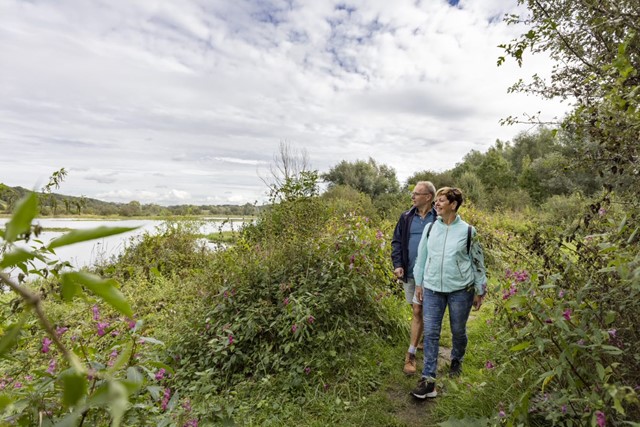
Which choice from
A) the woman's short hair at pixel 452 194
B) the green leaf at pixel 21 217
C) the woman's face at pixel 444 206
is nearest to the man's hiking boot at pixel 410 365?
the woman's face at pixel 444 206

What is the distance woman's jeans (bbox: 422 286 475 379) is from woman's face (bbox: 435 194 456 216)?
2.44 ft

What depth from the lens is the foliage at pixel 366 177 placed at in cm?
2567

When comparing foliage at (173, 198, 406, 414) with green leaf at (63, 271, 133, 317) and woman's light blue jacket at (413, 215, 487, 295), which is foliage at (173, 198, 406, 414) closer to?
woman's light blue jacket at (413, 215, 487, 295)

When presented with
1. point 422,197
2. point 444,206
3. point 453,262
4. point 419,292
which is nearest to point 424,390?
point 419,292

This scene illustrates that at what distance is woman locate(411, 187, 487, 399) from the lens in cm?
321

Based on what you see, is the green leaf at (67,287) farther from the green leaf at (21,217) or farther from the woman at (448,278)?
the woman at (448,278)

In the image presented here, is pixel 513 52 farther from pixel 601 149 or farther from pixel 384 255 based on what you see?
pixel 384 255

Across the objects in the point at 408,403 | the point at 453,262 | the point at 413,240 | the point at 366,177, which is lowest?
the point at 408,403

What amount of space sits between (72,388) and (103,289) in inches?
3.6

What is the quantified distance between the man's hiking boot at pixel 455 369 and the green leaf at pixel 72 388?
3.74 metres

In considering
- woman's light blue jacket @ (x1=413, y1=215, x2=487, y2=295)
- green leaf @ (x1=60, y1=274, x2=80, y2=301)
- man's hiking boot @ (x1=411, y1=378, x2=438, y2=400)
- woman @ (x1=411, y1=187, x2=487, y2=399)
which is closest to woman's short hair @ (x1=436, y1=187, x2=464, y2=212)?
woman @ (x1=411, y1=187, x2=487, y2=399)

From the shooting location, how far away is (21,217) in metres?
0.33

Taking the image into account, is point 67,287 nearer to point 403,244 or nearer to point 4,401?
point 4,401

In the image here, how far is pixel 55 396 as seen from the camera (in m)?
1.34
